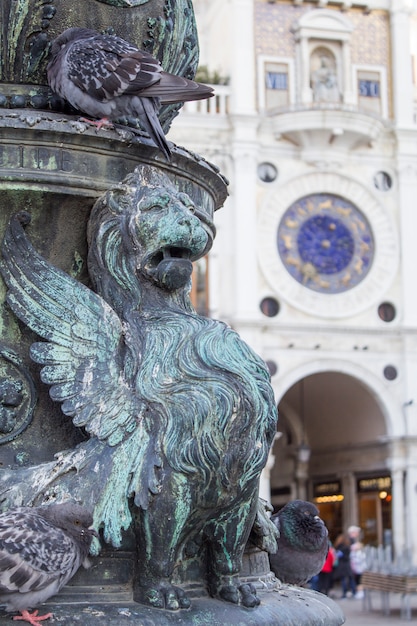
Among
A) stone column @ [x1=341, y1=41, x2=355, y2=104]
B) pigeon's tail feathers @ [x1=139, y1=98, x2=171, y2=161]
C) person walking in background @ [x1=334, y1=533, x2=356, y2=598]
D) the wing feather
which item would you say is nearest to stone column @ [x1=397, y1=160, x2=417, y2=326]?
stone column @ [x1=341, y1=41, x2=355, y2=104]

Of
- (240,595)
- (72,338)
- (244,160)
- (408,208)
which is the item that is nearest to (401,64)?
(408,208)

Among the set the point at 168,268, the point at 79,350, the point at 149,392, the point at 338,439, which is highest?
the point at 338,439

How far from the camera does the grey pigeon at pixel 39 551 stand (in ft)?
7.33

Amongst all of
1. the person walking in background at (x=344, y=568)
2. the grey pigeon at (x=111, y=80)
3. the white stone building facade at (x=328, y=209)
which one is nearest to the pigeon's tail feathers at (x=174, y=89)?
the grey pigeon at (x=111, y=80)

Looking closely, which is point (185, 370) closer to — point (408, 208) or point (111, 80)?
point (111, 80)

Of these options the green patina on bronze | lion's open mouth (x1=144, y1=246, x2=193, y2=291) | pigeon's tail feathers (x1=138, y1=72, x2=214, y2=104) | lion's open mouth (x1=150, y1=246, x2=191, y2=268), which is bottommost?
the green patina on bronze

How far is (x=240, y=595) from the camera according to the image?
2.68 meters

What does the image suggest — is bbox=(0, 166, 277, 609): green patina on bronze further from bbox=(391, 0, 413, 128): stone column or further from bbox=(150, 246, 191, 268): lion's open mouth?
bbox=(391, 0, 413, 128): stone column

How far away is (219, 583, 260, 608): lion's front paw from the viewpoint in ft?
8.74

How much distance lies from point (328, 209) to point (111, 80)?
20.3m

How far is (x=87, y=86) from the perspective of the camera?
300 centimetres

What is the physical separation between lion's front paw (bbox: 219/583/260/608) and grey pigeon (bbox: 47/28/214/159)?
3.62 ft

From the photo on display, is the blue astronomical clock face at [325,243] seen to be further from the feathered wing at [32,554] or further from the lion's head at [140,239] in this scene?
the feathered wing at [32,554]

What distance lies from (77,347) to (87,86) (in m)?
0.74
